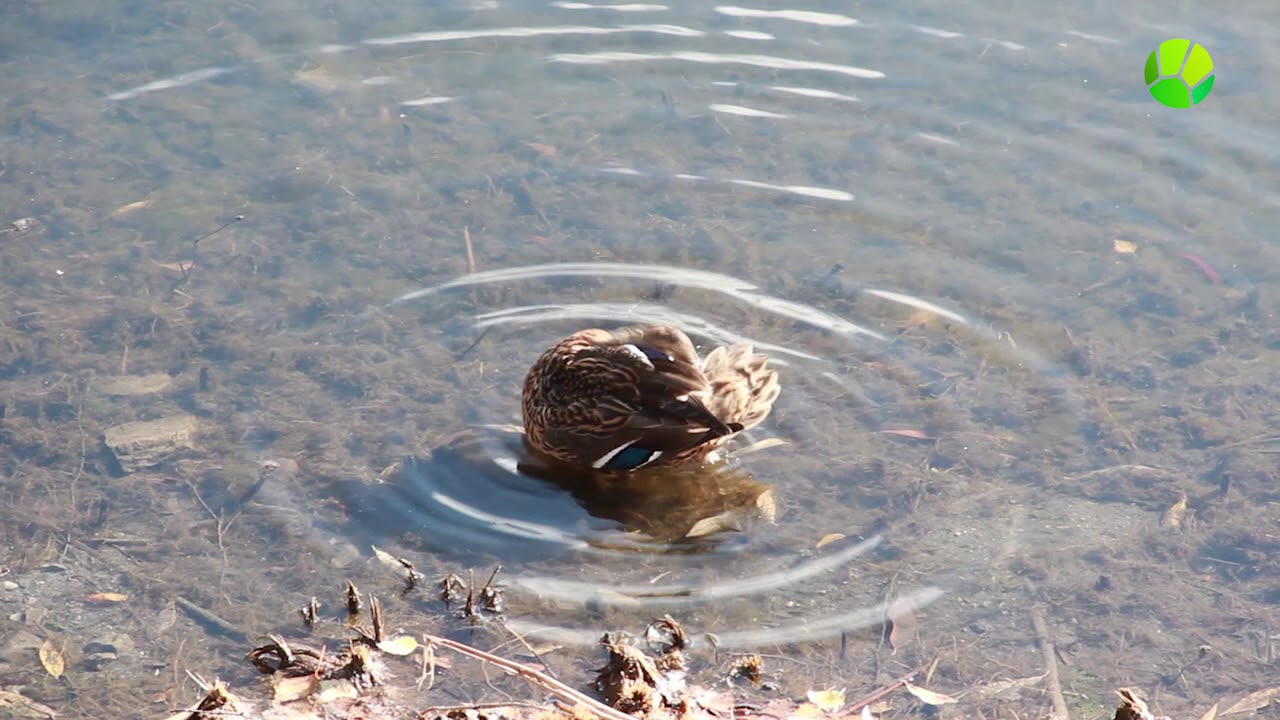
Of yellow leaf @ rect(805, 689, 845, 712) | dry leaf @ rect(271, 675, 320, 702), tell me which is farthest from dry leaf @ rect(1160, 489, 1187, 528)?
dry leaf @ rect(271, 675, 320, 702)

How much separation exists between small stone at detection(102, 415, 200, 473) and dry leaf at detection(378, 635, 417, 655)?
5.47 ft

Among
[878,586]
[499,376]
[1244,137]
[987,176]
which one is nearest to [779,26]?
[987,176]

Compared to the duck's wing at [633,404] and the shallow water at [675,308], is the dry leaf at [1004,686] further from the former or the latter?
the duck's wing at [633,404]

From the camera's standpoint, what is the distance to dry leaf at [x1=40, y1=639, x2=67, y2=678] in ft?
16.0

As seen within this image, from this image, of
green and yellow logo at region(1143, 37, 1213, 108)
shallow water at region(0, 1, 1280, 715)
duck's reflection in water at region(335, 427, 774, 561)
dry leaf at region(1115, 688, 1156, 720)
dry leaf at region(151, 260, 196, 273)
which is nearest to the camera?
dry leaf at region(1115, 688, 1156, 720)

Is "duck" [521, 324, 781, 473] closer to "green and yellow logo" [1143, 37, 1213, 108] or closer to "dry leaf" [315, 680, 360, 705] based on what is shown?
"dry leaf" [315, 680, 360, 705]

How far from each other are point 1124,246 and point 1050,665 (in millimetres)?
3423

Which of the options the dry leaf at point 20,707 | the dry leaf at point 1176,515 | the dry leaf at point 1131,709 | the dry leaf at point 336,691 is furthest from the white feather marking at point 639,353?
the dry leaf at point 20,707

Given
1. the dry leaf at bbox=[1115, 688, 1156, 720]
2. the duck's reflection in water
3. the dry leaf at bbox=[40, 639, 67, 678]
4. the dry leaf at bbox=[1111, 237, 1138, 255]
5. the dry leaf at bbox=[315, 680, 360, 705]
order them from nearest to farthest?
the dry leaf at bbox=[1115, 688, 1156, 720]
the dry leaf at bbox=[315, 680, 360, 705]
the dry leaf at bbox=[40, 639, 67, 678]
the duck's reflection in water
the dry leaf at bbox=[1111, 237, 1138, 255]

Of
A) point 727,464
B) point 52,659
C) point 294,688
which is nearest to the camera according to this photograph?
point 294,688

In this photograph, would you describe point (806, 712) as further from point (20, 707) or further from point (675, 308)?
point (675, 308)

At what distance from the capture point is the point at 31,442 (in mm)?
6082

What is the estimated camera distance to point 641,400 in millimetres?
6234

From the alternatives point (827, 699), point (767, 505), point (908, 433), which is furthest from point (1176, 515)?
point (827, 699)
